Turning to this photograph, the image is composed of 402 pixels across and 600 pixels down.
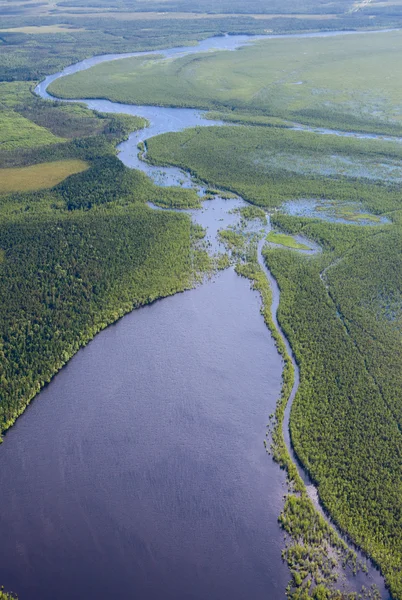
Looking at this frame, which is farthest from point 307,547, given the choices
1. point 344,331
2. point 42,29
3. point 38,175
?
point 42,29

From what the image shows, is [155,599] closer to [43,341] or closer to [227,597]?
[227,597]

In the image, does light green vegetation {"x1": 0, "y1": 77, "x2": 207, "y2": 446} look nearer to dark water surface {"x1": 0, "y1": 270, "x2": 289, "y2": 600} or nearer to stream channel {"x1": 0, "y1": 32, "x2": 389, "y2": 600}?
stream channel {"x1": 0, "y1": 32, "x2": 389, "y2": 600}

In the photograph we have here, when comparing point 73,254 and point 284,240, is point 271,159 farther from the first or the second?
point 73,254

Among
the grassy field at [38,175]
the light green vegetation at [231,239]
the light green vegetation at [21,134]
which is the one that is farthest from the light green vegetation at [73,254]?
the light green vegetation at [231,239]

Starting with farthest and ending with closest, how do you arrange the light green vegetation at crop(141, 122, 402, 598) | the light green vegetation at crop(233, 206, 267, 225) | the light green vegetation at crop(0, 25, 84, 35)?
the light green vegetation at crop(0, 25, 84, 35), the light green vegetation at crop(233, 206, 267, 225), the light green vegetation at crop(141, 122, 402, 598)

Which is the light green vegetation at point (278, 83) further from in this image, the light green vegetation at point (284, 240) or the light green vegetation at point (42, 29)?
the light green vegetation at point (42, 29)

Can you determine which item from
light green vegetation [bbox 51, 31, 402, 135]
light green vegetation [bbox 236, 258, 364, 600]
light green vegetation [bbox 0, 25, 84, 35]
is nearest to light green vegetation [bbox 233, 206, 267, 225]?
light green vegetation [bbox 236, 258, 364, 600]
